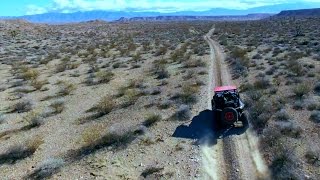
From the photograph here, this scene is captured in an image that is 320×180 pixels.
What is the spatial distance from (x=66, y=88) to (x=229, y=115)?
13129 millimetres

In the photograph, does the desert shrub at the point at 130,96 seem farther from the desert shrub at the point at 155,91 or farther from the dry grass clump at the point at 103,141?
the dry grass clump at the point at 103,141

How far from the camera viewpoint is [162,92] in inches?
875

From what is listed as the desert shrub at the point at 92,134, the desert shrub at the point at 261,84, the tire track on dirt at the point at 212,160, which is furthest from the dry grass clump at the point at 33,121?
the desert shrub at the point at 261,84

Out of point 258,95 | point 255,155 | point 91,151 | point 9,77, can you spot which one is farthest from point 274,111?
point 9,77

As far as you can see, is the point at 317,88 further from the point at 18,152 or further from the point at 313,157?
the point at 18,152

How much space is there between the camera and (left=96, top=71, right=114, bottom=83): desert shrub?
26.4m

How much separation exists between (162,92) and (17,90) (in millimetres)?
9691

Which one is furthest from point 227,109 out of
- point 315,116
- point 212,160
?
point 315,116

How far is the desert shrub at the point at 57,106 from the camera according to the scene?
1911cm

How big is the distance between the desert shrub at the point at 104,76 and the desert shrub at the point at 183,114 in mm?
10105

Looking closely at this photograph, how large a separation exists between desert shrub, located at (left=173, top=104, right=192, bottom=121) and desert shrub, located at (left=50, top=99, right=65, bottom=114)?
6205 millimetres

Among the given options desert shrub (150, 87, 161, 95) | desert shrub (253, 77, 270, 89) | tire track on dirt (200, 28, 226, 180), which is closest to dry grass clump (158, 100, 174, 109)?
desert shrub (150, 87, 161, 95)

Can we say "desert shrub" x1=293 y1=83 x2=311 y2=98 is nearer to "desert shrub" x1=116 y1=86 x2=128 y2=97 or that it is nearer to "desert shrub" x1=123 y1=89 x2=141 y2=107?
"desert shrub" x1=123 y1=89 x2=141 y2=107

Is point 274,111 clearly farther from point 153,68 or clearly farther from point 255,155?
point 153,68
